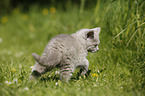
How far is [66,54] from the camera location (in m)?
2.40

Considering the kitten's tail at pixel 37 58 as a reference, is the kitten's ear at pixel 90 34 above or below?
above

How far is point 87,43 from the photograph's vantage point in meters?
2.70

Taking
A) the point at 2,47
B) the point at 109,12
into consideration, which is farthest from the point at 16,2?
the point at 109,12

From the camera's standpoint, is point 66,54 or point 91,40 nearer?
point 66,54

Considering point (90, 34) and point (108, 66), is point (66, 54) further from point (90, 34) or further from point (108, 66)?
point (108, 66)

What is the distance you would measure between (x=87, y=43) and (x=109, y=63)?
63cm

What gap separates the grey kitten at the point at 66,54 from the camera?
2.31 m

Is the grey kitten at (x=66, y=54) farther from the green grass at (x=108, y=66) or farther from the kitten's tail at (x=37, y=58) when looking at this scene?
the green grass at (x=108, y=66)

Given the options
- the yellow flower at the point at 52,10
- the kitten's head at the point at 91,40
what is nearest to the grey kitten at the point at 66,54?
the kitten's head at the point at 91,40

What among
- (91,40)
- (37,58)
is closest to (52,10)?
(91,40)

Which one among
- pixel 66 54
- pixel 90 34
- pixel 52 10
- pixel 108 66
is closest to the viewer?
pixel 66 54

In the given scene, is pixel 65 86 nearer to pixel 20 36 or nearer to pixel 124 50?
pixel 124 50

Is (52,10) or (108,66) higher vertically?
(52,10)

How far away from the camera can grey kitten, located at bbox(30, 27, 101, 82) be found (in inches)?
90.8
